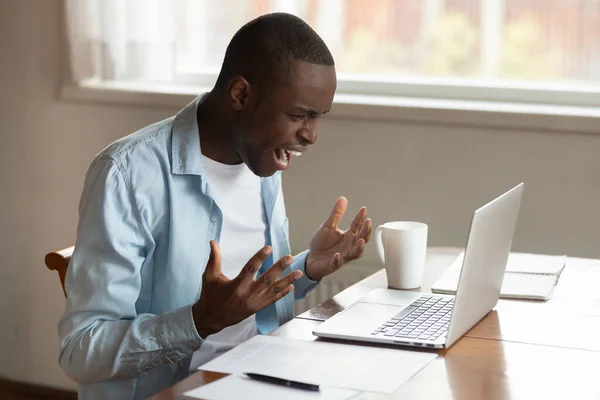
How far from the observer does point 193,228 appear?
1.56m

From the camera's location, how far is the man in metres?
1.36

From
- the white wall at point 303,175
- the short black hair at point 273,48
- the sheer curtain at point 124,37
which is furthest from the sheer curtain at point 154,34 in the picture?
the short black hair at point 273,48

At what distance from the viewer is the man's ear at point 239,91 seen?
155 cm

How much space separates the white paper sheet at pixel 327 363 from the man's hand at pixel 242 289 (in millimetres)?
58

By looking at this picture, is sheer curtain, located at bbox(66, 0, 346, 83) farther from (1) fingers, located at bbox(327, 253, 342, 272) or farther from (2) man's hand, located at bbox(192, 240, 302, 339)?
(2) man's hand, located at bbox(192, 240, 302, 339)

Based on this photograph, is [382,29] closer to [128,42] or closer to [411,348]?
[128,42]

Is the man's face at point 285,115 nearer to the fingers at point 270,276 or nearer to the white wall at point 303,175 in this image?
the fingers at point 270,276

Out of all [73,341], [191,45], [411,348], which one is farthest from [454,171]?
[73,341]

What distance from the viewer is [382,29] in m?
2.63

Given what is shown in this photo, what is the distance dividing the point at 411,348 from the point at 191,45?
1726 mm

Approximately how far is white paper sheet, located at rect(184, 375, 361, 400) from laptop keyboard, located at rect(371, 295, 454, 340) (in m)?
0.26

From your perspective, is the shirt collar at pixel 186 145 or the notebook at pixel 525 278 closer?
the shirt collar at pixel 186 145

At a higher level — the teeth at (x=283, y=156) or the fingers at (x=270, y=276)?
the teeth at (x=283, y=156)

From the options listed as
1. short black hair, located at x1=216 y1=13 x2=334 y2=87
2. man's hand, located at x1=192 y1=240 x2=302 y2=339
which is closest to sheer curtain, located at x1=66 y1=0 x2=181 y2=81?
short black hair, located at x1=216 y1=13 x2=334 y2=87
